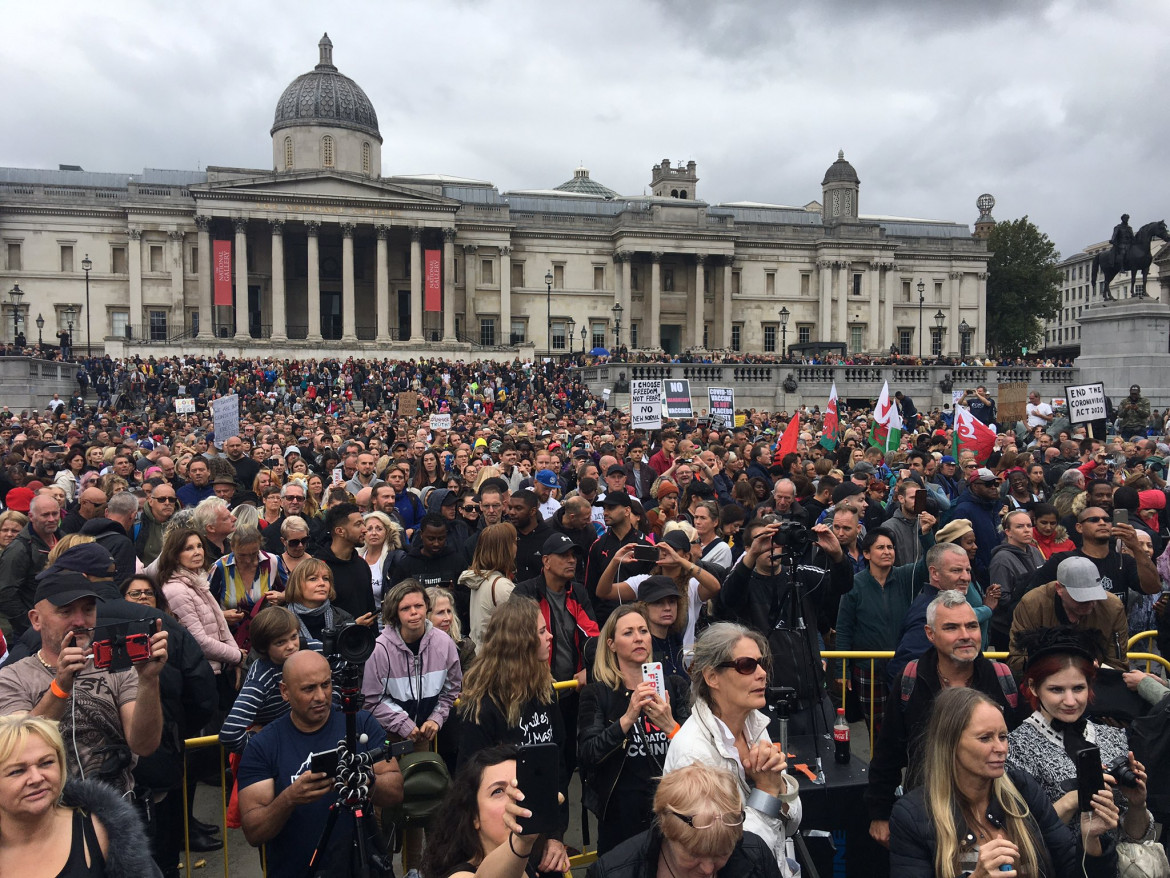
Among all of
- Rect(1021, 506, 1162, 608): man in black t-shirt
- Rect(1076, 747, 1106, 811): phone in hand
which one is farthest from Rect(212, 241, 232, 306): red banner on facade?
Rect(1076, 747, 1106, 811): phone in hand

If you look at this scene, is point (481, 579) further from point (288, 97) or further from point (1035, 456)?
point (288, 97)

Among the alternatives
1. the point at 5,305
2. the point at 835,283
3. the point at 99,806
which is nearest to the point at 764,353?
the point at 835,283

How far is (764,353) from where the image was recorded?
70.9 meters

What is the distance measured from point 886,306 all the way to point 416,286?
122ft

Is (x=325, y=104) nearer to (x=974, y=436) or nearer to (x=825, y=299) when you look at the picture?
(x=825, y=299)

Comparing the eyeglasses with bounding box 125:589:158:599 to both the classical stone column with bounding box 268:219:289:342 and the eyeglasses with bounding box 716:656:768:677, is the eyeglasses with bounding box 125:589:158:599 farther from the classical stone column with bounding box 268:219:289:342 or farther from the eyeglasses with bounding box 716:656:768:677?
the classical stone column with bounding box 268:219:289:342

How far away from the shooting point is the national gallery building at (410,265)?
5812cm

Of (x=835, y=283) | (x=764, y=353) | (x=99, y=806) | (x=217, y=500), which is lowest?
(x=99, y=806)

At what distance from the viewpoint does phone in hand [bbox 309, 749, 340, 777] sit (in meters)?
4.01

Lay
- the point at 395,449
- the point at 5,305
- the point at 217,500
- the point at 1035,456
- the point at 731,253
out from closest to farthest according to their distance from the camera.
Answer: the point at 217,500
the point at 395,449
the point at 1035,456
the point at 5,305
the point at 731,253

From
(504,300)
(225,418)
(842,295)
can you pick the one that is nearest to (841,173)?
(842,295)

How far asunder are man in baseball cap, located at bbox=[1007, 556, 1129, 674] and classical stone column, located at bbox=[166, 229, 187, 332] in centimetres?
6218

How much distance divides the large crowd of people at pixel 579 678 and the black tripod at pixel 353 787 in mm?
36

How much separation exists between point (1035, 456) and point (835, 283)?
5848cm
